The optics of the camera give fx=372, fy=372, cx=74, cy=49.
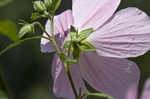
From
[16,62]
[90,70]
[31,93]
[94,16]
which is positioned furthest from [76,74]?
[16,62]

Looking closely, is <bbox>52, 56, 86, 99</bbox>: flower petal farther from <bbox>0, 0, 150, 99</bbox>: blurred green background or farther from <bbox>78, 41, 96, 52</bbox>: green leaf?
<bbox>0, 0, 150, 99</bbox>: blurred green background

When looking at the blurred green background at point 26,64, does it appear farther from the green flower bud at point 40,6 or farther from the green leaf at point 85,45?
the green flower bud at point 40,6

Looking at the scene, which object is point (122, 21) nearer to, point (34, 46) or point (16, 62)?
point (34, 46)

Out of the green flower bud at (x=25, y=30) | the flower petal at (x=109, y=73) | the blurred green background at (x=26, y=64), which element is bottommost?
the blurred green background at (x=26, y=64)

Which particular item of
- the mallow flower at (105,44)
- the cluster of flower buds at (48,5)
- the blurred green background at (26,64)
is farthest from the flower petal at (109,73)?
the blurred green background at (26,64)

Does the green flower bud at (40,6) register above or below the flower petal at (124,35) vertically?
above

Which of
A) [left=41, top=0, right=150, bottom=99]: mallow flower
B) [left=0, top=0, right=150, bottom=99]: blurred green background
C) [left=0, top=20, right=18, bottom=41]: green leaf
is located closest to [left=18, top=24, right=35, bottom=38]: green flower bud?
[left=0, top=20, right=18, bottom=41]: green leaf

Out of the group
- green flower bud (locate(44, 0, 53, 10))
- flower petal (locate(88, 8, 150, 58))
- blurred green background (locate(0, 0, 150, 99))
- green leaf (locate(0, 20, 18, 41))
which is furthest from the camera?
blurred green background (locate(0, 0, 150, 99))

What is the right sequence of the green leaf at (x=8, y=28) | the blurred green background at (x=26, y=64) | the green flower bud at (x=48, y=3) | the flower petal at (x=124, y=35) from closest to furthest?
the green leaf at (x=8, y=28) < the green flower bud at (x=48, y=3) < the flower petal at (x=124, y=35) < the blurred green background at (x=26, y=64)
